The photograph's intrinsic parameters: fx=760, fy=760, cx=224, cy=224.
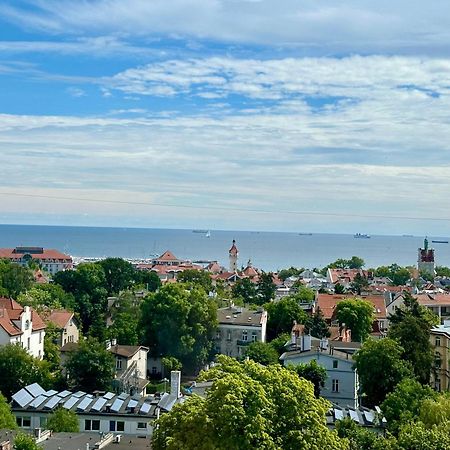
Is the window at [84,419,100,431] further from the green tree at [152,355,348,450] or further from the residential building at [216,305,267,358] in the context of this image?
the residential building at [216,305,267,358]

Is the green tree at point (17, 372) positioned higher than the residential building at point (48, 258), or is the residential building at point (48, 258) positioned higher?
the residential building at point (48, 258)

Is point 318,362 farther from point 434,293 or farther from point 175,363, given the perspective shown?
point 434,293

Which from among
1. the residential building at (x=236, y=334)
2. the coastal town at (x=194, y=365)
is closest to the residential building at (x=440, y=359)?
the coastal town at (x=194, y=365)

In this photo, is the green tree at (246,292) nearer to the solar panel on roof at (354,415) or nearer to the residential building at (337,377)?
the residential building at (337,377)

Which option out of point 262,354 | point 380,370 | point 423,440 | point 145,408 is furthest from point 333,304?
point 423,440

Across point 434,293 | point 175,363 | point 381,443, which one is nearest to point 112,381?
point 175,363

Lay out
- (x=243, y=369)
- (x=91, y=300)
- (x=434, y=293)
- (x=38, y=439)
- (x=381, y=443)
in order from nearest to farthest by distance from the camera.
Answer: (x=243, y=369)
(x=381, y=443)
(x=38, y=439)
(x=91, y=300)
(x=434, y=293)

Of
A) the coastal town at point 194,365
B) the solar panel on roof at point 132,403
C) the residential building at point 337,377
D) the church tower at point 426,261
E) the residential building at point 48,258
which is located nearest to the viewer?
the coastal town at point 194,365
